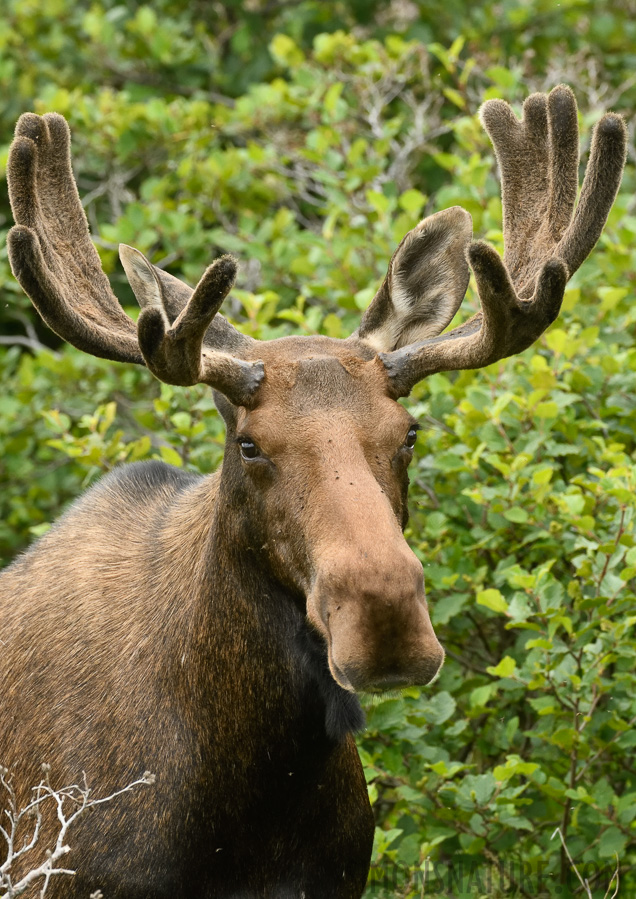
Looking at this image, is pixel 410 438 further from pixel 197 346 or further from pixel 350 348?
pixel 197 346

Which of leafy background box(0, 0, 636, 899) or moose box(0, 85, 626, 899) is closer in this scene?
moose box(0, 85, 626, 899)

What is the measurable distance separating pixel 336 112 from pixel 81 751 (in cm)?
446

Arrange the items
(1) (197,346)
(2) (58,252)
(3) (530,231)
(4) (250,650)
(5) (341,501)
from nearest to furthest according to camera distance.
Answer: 1. (5) (341,501)
2. (1) (197,346)
3. (4) (250,650)
4. (3) (530,231)
5. (2) (58,252)

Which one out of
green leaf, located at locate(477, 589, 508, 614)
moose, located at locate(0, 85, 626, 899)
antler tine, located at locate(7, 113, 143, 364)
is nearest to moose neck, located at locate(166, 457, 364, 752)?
moose, located at locate(0, 85, 626, 899)

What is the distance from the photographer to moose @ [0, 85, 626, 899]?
2857 millimetres

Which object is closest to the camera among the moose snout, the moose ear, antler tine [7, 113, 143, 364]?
the moose snout

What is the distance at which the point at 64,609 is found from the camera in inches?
143

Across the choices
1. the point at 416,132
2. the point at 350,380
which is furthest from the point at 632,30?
the point at 350,380

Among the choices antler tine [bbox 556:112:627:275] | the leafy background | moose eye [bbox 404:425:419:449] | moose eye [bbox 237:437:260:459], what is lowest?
the leafy background

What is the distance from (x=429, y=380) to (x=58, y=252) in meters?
1.91

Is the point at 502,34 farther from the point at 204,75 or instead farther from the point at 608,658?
the point at 608,658

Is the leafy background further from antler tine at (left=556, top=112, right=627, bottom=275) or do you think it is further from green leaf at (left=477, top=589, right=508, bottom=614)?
antler tine at (left=556, top=112, right=627, bottom=275)

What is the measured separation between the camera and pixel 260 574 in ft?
10.4

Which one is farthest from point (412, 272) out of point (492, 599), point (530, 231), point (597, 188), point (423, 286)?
point (492, 599)
